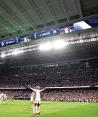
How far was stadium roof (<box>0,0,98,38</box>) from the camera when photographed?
17.0 ft

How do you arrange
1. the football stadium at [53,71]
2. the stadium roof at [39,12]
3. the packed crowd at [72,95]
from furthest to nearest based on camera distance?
1. the packed crowd at [72,95]
2. the football stadium at [53,71]
3. the stadium roof at [39,12]

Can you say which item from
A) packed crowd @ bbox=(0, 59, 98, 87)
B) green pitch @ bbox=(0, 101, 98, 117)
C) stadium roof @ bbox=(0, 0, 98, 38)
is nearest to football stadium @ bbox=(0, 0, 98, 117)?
packed crowd @ bbox=(0, 59, 98, 87)

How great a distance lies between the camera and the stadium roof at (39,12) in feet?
17.0

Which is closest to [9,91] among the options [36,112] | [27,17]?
[36,112]

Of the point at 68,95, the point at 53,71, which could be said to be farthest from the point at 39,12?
the point at 53,71

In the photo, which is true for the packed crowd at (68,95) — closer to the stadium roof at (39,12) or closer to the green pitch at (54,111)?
the green pitch at (54,111)

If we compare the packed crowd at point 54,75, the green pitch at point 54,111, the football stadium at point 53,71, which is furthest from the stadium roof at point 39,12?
the packed crowd at point 54,75

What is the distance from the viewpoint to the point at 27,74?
7300cm

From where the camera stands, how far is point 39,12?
5.48 m

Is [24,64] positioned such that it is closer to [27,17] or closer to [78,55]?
[78,55]

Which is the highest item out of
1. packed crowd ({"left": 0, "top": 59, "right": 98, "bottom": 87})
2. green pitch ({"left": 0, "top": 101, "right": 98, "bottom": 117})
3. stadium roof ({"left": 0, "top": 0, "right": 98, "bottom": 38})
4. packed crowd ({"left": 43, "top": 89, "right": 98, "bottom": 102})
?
packed crowd ({"left": 0, "top": 59, "right": 98, "bottom": 87})

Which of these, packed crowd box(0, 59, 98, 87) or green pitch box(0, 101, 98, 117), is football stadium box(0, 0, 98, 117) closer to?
packed crowd box(0, 59, 98, 87)

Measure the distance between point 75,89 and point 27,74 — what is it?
19.2m

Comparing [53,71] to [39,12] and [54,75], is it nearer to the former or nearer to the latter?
Result: [54,75]
